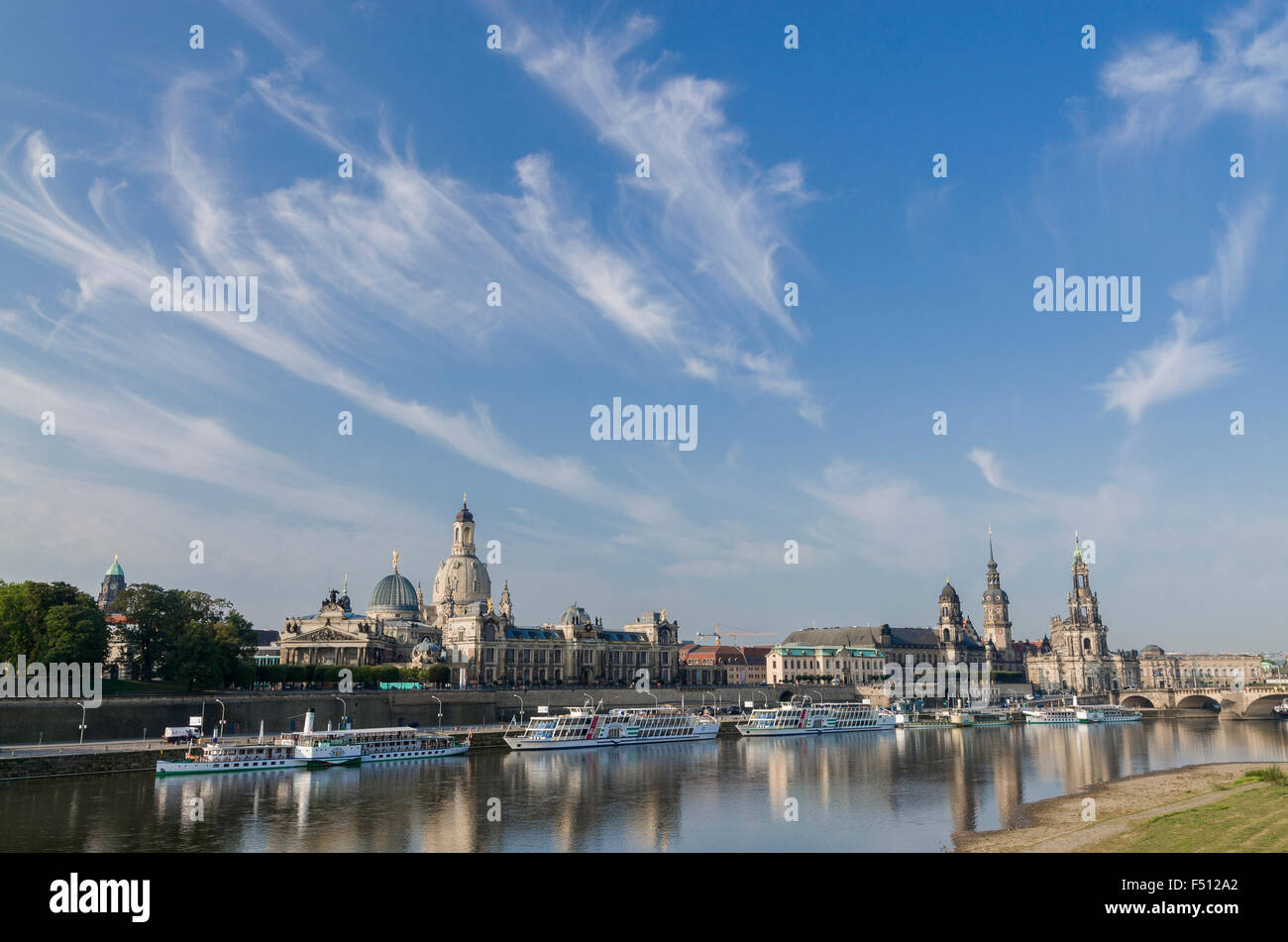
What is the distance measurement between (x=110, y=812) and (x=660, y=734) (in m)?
54.9

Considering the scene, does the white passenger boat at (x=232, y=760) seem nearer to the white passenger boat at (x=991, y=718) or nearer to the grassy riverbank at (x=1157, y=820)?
the grassy riverbank at (x=1157, y=820)

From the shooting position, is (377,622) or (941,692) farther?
(941,692)

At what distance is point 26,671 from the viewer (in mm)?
71125

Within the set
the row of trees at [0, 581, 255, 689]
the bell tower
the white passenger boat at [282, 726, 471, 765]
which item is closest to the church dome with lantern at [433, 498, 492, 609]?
the bell tower

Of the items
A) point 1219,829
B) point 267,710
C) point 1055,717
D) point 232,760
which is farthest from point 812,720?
point 1219,829

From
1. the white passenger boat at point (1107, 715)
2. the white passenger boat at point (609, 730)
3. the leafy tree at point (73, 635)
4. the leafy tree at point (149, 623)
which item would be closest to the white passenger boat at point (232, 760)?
the leafy tree at point (73, 635)

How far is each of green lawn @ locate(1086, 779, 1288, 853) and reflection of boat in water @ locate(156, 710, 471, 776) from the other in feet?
172

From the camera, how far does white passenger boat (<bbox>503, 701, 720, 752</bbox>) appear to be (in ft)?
271

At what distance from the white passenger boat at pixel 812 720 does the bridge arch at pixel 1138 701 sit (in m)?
64.6

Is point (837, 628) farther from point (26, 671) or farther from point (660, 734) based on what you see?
point (26, 671)

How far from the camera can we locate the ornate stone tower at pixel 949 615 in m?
197
